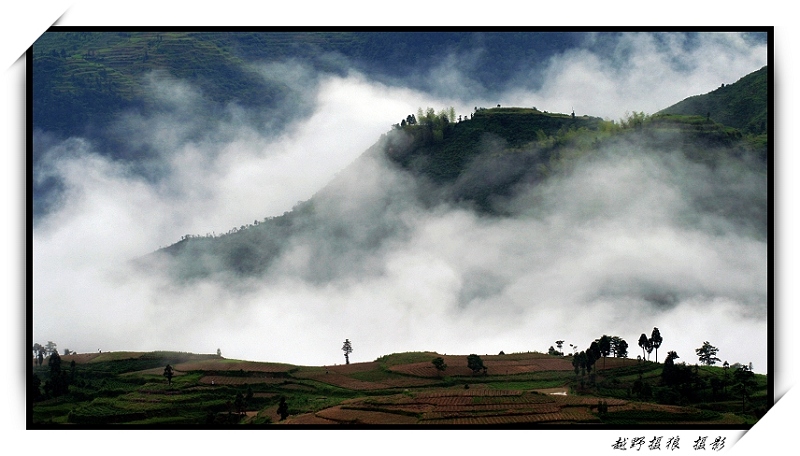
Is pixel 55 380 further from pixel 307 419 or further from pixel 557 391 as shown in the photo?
pixel 557 391

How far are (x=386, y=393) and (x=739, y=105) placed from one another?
12.4 feet

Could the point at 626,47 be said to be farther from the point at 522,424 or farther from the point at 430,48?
the point at 522,424

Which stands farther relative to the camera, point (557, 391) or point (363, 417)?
point (557, 391)

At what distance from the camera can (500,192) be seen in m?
5.98

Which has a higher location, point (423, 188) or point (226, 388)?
point (423, 188)

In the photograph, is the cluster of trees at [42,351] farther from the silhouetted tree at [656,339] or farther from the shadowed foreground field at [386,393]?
the silhouetted tree at [656,339]

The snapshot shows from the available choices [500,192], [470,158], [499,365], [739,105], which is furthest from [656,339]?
→ [470,158]

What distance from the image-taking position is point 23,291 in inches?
220

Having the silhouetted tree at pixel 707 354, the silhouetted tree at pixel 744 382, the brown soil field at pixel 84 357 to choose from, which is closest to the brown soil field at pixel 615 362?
the silhouetted tree at pixel 707 354

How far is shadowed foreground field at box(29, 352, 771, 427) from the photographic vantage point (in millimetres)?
5574

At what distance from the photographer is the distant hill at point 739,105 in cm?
567
